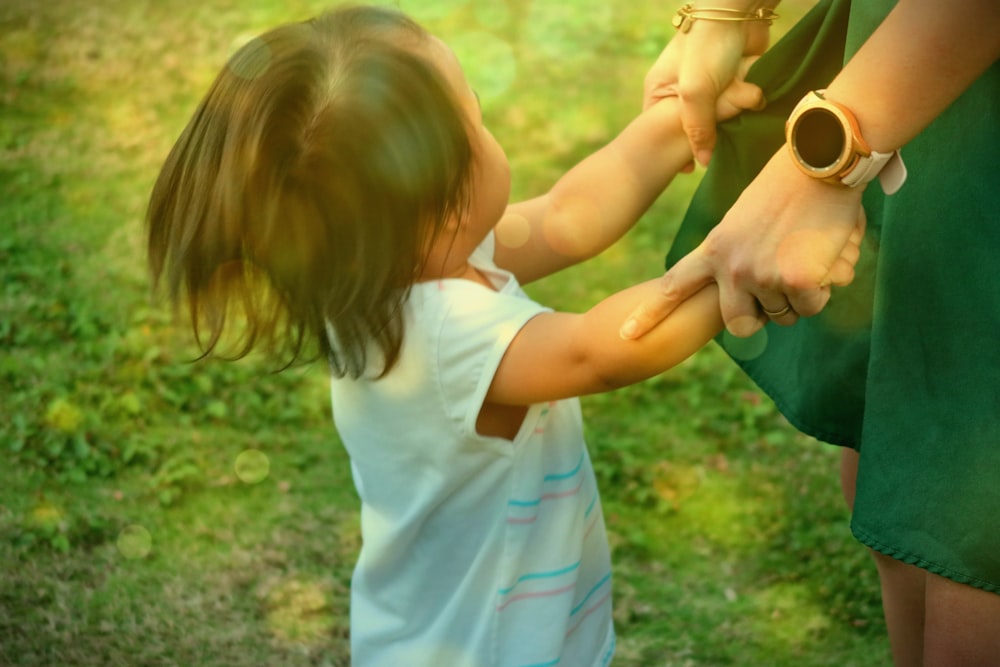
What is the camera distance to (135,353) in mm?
4273

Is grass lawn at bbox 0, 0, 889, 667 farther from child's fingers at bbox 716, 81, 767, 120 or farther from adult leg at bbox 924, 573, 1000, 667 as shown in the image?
adult leg at bbox 924, 573, 1000, 667

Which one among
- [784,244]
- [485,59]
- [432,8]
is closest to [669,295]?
[784,244]

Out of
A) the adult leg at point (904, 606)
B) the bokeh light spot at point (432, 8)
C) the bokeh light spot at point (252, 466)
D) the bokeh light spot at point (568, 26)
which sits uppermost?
the adult leg at point (904, 606)

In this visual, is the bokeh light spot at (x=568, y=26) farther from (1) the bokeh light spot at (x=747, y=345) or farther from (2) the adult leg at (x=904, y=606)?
(2) the adult leg at (x=904, y=606)

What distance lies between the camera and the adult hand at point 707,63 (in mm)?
2113

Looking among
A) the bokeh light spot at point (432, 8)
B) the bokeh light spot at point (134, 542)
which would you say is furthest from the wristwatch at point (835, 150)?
the bokeh light spot at point (432, 8)

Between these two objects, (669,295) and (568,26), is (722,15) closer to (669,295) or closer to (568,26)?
(669,295)

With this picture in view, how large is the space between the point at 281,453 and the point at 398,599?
1.84 m

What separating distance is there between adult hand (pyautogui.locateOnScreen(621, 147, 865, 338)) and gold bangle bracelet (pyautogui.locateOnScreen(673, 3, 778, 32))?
578 millimetres

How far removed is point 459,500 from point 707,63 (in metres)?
0.94

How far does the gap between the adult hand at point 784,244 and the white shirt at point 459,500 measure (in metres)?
0.37

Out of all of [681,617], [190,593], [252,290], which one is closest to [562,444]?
[252,290]

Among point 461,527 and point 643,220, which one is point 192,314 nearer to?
point 461,527

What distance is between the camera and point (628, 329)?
1748 mm
